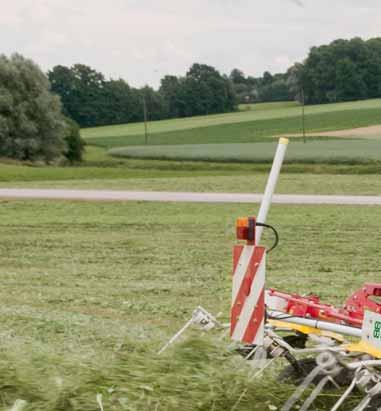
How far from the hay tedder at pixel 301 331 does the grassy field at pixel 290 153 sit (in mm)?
41837

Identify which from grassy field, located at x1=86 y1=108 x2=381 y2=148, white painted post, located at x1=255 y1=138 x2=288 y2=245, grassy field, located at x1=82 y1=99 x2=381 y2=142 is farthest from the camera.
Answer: grassy field, located at x1=82 y1=99 x2=381 y2=142

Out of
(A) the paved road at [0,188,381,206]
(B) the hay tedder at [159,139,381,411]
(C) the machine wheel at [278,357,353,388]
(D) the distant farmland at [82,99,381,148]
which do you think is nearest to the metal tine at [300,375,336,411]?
(B) the hay tedder at [159,139,381,411]

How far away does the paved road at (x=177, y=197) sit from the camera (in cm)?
2540

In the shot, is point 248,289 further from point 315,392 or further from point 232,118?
point 232,118

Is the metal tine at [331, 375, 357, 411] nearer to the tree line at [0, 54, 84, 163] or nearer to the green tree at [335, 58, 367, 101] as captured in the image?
the tree line at [0, 54, 84, 163]

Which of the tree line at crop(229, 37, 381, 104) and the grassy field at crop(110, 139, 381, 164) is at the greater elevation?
the tree line at crop(229, 37, 381, 104)

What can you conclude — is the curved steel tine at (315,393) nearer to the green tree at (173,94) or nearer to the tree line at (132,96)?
the tree line at (132,96)

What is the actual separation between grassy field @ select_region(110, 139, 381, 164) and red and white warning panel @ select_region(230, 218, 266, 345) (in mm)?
42373

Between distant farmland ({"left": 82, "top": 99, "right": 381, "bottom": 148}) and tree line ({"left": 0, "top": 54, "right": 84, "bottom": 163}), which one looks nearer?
tree line ({"left": 0, "top": 54, "right": 84, "bottom": 163})

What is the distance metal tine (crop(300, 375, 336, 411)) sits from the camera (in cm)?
466

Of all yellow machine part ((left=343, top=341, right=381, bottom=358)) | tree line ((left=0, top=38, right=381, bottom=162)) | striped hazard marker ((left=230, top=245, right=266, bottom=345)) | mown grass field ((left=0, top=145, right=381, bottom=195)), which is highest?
tree line ((left=0, top=38, right=381, bottom=162))

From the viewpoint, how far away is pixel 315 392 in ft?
15.3

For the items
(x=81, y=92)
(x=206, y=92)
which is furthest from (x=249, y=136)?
(x=81, y=92)

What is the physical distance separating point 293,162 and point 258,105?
195ft
